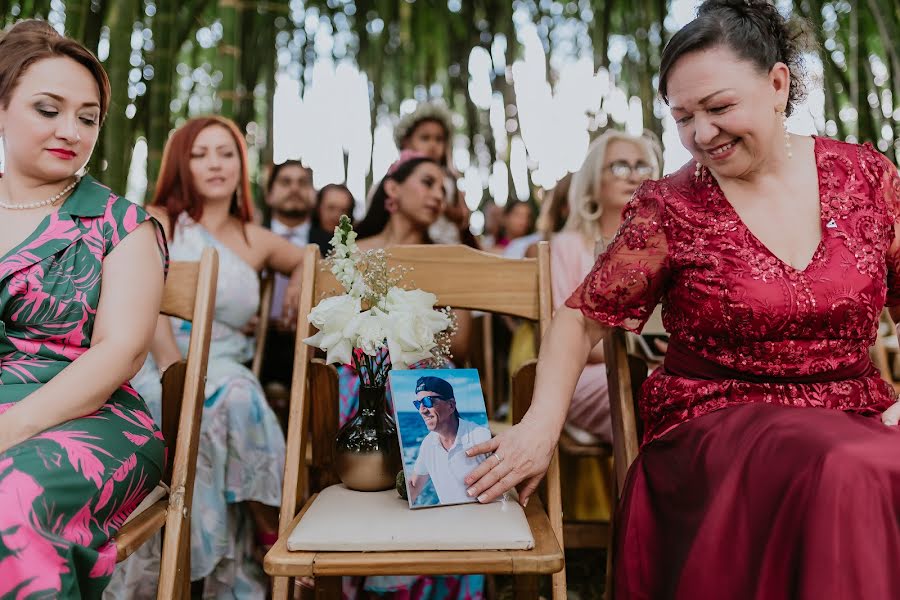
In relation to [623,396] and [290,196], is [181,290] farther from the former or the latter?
[290,196]

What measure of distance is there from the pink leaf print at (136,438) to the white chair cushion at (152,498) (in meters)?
0.14

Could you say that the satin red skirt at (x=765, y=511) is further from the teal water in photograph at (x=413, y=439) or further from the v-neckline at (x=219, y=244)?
the v-neckline at (x=219, y=244)

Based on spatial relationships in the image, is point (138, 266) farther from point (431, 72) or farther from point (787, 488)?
point (431, 72)

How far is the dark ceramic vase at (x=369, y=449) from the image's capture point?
163 centimetres

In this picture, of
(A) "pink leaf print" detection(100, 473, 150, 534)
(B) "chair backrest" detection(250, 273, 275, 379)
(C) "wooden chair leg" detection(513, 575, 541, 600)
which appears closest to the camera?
(A) "pink leaf print" detection(100, 473, 150, 534)

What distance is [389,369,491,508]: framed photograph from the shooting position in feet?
4.89

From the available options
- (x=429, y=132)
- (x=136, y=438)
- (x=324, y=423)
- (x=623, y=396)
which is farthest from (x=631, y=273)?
(x=429, y=132)

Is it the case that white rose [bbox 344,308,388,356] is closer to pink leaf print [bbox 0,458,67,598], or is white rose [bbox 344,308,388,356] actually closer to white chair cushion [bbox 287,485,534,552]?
white chair cushion [bbox 287,485,534,552]

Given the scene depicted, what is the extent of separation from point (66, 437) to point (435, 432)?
0.68m

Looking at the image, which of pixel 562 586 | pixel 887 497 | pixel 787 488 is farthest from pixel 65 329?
pixel 887 497

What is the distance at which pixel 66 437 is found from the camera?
1.42 m

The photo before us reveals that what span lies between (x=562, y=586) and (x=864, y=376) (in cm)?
75

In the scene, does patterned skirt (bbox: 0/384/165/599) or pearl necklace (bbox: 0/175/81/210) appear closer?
patterned skirt (bbox: 0/384/165/599)

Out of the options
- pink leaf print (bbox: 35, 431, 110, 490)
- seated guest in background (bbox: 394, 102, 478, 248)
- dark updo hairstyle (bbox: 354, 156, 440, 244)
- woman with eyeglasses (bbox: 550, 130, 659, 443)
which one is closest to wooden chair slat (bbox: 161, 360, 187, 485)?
pink leaf print (bbox: 35, 431, 110, 490)
